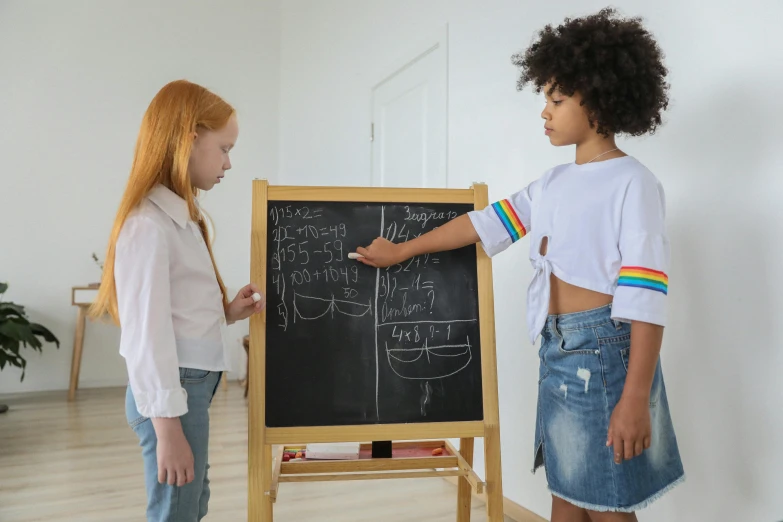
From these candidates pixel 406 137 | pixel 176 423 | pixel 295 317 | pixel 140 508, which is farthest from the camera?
pixel 406 137

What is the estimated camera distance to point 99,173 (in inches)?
205

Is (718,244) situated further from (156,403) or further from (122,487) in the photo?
(122,487)

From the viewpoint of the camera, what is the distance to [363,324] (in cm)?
174

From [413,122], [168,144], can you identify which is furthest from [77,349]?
[168,144]

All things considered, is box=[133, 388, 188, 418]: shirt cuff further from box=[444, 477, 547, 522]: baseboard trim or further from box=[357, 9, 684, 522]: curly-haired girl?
box=[444, 477, 547, 522]: baseboard trim

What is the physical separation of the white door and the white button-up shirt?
1857 mm

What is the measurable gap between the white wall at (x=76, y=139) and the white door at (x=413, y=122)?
7.50ft

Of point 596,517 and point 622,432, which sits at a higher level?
point 622,432

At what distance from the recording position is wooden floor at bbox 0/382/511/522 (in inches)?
96.1

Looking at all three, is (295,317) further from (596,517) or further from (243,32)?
(243,32)

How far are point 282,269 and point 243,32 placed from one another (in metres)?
4.70

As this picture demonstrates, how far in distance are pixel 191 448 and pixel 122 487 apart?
1.72 meters

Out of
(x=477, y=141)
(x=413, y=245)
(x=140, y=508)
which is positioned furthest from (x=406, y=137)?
(x=140, y=508)

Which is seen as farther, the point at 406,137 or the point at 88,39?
the point at 88,39
